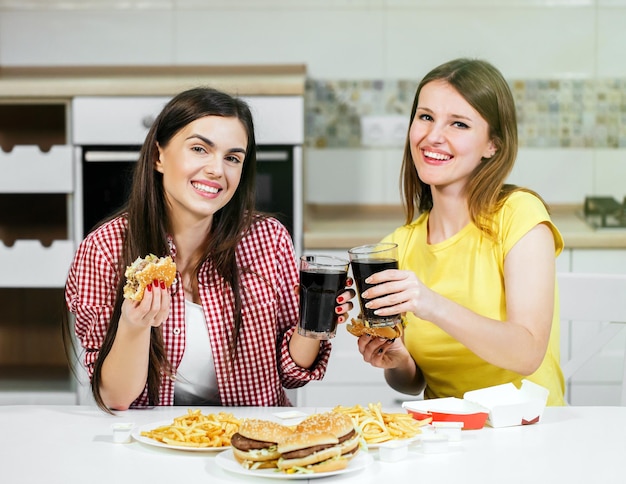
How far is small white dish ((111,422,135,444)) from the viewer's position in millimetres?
1405

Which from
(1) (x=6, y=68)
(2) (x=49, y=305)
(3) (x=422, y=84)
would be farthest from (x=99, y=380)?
(1) (x=6, y=68)

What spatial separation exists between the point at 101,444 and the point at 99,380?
11.5 inches

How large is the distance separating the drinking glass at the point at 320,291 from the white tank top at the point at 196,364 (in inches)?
16.8

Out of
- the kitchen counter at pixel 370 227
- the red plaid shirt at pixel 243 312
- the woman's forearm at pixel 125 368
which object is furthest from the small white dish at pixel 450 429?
the kitchen counter at pixel 370 227

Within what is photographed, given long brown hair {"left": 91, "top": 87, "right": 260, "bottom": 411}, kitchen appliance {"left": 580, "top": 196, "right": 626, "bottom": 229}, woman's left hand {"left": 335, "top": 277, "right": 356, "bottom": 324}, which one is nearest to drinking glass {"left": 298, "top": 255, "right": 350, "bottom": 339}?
woman's left hand {"left": 335, "top": 277, "right": 356, "bottom": 324}

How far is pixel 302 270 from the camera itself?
1.51m

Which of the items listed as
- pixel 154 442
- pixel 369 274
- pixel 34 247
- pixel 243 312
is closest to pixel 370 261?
pixel 369 274

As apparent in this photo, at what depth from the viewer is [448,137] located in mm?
1904

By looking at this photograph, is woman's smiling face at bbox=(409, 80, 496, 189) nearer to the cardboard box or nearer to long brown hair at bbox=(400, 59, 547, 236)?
long brown hair at bbox=(400, 59, 547, 236)

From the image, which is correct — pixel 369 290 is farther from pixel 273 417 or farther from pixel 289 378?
pixel 289 378

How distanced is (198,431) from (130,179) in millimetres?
1815

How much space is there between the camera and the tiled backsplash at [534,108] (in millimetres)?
3598

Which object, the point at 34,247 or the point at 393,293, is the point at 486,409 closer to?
the point at 393,293

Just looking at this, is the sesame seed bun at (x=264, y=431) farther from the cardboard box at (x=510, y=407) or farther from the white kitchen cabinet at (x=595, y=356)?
the white kitchen cabinet at (x=595, y=356)
